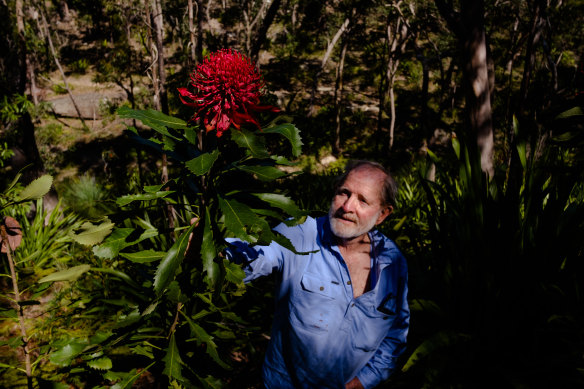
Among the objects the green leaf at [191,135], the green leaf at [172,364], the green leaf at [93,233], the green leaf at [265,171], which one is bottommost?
the green leaf at [172,364]

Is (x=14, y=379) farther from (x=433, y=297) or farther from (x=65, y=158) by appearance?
(x=65, y=158)

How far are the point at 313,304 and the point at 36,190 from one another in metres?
1.43

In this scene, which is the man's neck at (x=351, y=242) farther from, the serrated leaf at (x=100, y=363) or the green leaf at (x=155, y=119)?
the serrated leaf at (x=100, y=363)

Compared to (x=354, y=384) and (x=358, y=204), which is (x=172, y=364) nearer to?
(x=354, y=384)

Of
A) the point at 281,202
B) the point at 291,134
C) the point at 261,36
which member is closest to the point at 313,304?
the point at 281,202

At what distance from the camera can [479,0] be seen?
389cm

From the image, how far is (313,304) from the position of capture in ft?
6.07

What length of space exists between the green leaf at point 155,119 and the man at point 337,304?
0.75m

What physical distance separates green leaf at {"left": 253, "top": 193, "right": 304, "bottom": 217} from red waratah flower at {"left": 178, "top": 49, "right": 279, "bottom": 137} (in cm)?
33

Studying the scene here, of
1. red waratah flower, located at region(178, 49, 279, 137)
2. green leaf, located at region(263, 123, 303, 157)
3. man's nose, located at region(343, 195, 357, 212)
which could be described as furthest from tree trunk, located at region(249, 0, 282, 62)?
green leaf, located at region(263, 123, 303, 157)

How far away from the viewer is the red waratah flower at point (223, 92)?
1272 mm

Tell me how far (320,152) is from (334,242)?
11686mm

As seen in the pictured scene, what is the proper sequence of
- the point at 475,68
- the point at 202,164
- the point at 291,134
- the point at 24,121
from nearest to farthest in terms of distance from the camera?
the point at 202,164, the point at 291,134, the point at 475,68, the point at 24,121

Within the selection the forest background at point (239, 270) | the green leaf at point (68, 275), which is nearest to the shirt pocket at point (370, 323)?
the forest background at point (239, 270)
